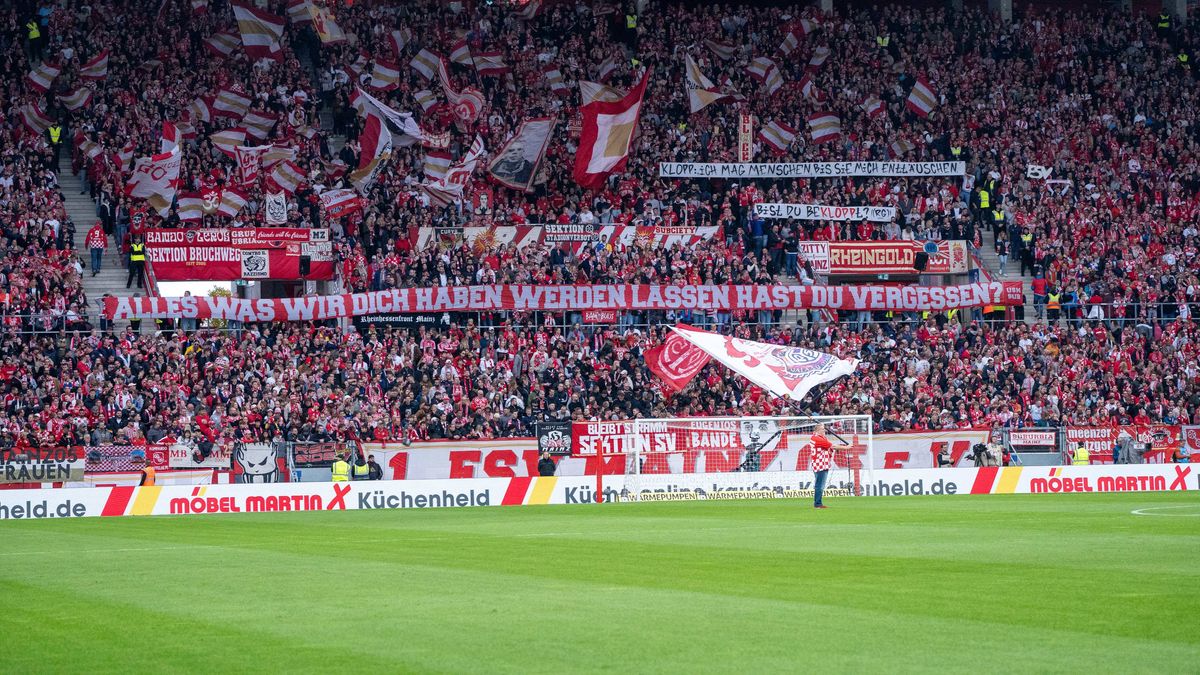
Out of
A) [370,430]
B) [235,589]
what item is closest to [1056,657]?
[235,589]

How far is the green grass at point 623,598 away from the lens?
35.1 ft

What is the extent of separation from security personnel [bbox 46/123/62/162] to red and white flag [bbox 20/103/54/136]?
0.30 meters

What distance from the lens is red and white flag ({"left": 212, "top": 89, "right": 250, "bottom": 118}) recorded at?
171ft

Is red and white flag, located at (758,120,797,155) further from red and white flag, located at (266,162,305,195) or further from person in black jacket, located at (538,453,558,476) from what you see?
person in black jacket, located at (538,453,558,476)

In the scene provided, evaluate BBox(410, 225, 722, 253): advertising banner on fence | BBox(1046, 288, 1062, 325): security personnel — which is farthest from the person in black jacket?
BBox(1046, 288, 1062, 325): security personnel

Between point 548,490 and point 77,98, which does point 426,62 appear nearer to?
point 77,98

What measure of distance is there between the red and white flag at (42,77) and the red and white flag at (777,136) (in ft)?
78.0

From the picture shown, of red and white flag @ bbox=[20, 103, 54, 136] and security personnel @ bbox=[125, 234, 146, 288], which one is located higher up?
red and white flag @ bbox=[20, 103, 54, 136]

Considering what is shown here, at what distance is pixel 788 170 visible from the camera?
55312mm

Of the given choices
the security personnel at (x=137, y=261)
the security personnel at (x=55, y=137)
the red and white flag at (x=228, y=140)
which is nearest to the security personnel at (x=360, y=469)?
the security personnel at (x=137, y=261)

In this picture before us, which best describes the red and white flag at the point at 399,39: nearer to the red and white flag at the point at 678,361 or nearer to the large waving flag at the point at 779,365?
the red and white flag at the point at 678,361

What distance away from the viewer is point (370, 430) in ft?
139

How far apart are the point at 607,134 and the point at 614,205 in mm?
2428

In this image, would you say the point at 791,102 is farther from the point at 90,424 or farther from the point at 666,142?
the point at 90,424
